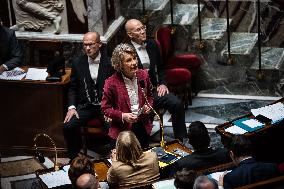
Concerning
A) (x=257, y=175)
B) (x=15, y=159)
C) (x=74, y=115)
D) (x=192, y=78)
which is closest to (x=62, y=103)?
(x=74, y=115)

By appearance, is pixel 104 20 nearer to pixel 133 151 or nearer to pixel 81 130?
pixel 81 130

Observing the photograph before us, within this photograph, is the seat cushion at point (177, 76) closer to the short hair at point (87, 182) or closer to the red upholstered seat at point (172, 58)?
the red upholstered seat at point (172, 58)

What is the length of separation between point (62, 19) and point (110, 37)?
→ 1.94 ft

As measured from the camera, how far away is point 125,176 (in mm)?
6086

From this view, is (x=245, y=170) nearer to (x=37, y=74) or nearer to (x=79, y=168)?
(x=79, y=168)

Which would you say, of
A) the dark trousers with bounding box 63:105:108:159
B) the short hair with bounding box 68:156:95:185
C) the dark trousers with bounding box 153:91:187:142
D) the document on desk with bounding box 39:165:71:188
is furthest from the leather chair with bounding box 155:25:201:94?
the short hair with bounding box 68:156:95:185

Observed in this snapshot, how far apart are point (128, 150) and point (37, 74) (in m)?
2.38

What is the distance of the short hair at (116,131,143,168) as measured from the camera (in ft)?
20.0

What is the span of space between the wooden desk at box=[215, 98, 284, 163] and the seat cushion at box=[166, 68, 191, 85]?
138cm

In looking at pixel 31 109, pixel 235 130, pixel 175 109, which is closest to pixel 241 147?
pixel 235 130

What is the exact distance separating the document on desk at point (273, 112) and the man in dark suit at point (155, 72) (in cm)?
90

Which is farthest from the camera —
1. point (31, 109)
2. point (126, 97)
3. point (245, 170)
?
point (31, 109)

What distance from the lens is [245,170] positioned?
580 centimetres

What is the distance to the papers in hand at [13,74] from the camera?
8117 mm
